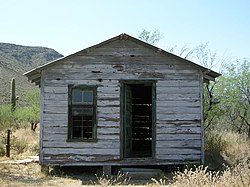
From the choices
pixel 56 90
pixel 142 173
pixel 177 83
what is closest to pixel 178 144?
pixel 142 173

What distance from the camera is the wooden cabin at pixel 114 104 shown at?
1345 cm

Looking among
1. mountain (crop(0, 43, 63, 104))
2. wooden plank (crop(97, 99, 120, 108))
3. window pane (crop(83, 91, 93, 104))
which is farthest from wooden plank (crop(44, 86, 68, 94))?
mountain (crop(0, 43, 63, 104))

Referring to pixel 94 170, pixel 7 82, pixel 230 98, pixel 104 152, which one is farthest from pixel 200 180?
pixel 7 82

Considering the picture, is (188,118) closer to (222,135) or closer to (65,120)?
(65,120)

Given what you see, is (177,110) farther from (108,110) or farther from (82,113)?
(82,113)

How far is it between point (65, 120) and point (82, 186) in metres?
2.60

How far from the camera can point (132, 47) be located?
13.8 m

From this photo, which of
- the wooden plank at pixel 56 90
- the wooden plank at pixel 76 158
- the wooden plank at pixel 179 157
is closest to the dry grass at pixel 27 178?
the wooden plank at pixel 76 158

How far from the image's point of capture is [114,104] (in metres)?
13.5

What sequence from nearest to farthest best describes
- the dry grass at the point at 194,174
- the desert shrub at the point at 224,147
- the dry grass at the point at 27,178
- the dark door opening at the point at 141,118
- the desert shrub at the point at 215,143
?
the dry grass at the point at 194,174 → the dry grass at the point at 27,178 → the desert shrub at the point at 224,147 → the desert shrub at the point at 215,143 → the dark door opening at the point at 141,118

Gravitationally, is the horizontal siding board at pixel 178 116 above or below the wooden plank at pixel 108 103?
below

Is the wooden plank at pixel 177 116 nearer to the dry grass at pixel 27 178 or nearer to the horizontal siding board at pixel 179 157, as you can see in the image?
the horizontal siding board at pixel 179 157

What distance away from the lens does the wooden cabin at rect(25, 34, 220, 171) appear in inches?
530

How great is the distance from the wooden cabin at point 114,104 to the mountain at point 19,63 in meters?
33.5
